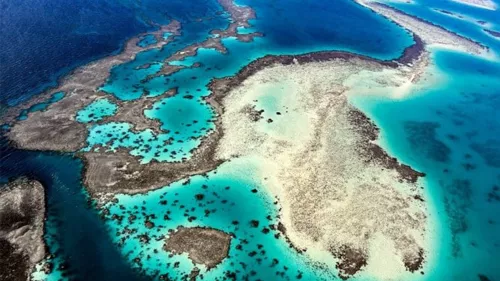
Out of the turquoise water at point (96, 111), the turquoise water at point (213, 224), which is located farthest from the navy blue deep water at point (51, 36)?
the turquoise water at point (213, 224)

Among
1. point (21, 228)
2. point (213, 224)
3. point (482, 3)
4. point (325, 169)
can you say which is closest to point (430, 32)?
point (482, 3)

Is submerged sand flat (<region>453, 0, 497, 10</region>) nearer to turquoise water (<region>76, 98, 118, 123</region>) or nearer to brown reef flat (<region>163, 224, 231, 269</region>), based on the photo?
turquoise water (<region>76, 98, 118, 123</region>)

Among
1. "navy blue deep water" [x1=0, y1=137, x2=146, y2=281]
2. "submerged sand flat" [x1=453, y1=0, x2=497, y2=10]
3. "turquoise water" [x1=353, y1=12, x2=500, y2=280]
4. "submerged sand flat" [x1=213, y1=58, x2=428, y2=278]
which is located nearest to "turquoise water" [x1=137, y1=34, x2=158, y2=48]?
"submerged sand flat" [x1=213, y1=58, x2=428, y2=278]

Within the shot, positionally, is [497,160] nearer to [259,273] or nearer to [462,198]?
[462,198]

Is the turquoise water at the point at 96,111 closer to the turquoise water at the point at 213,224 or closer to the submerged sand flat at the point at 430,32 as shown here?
the turquoise water at the point at 213,224

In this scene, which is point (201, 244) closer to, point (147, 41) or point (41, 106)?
point (41, 106)

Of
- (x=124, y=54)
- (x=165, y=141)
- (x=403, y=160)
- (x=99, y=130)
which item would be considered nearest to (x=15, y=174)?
(x=99, y=130)
